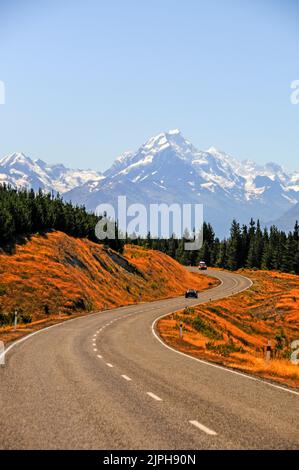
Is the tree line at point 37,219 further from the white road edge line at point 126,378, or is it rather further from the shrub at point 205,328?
the white road edge line at point 126,378

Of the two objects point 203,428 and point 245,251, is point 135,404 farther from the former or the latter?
point 245,251

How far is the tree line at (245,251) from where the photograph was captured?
443ft

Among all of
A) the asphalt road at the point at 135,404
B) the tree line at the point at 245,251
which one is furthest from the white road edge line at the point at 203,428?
the tree line at the point at 245,251

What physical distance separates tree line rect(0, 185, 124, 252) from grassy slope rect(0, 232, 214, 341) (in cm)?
220

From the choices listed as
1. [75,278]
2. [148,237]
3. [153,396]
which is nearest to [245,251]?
[148,237]

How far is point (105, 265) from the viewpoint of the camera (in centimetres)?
7800

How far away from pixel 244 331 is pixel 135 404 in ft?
123

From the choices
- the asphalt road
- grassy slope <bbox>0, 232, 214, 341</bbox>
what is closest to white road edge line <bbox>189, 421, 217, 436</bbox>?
the asphalt road

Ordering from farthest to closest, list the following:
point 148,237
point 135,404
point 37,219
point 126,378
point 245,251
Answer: point 148,237
point 245,251
point 37,219
point 126,378
point 135,404

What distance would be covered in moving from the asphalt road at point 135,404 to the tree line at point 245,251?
115 metres

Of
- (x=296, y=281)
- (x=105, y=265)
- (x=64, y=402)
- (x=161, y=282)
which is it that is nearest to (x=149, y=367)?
(x=64, y=402)

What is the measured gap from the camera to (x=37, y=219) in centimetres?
7388

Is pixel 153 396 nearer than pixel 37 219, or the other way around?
pixel 153 396
